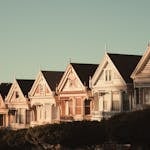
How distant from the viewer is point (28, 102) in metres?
77.7

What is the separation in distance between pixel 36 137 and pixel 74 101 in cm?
1113

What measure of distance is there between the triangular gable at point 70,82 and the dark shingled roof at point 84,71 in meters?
0.41

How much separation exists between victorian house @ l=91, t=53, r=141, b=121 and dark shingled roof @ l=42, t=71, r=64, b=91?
8818mm

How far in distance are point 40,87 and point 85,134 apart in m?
20.0

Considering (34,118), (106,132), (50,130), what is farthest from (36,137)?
(34,118)

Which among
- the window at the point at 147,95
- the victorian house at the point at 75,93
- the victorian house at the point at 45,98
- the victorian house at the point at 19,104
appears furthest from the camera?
the victorian house at the point at 19,104

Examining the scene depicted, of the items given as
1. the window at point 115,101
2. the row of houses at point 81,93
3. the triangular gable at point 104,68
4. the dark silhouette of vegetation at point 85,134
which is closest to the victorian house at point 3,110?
the row of houses at point 81,93

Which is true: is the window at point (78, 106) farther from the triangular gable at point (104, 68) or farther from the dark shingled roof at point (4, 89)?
the dark shingled roof at point (4, 89)

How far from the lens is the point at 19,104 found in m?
Result: 80.1

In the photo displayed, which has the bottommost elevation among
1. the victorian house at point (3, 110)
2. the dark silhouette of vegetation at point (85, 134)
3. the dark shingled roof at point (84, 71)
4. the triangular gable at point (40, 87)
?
the dark silhouette of vegetation at point (85, 134)

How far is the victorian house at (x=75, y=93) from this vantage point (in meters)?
68.1

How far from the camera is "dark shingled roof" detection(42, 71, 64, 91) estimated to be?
74.1 meters

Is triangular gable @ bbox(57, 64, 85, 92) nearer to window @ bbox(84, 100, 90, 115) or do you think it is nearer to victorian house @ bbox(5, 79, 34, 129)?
window @ bbox(84, 100, 90, 115)

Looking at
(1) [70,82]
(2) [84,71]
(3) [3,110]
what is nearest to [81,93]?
(1) [70,82]
